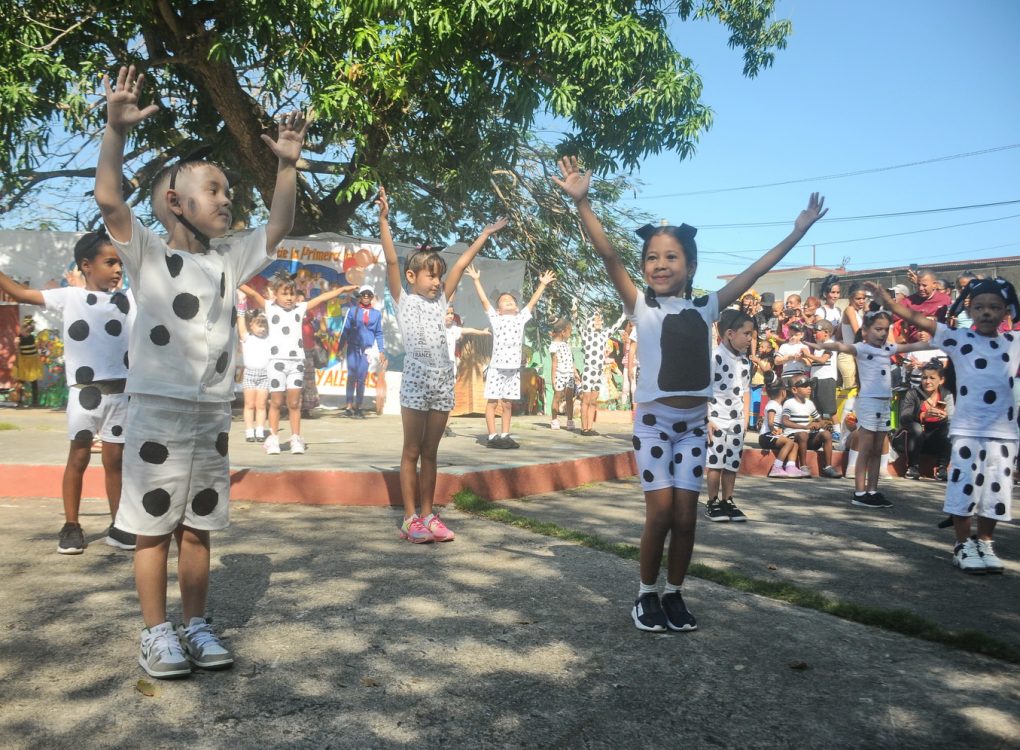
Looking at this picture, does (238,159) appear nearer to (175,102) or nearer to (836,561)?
(175,102)

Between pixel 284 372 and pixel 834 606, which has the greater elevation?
pixel 284 372

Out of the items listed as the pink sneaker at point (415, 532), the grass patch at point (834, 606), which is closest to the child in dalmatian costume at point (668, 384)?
the grass patch at point (834, 606)

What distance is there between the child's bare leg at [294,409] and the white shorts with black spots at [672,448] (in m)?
5.36

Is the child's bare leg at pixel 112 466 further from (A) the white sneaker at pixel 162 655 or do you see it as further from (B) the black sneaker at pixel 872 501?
(B) the black sneaker at pixel 872 501

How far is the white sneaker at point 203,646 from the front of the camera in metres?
3.07

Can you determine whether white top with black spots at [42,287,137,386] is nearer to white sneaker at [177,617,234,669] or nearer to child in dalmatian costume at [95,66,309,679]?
child in dalmatian costume at [95,66,309,679]

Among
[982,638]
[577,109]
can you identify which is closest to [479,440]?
[577,109]

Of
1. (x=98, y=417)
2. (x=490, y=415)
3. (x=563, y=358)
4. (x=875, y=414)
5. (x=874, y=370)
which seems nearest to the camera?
(x=98, y=417)

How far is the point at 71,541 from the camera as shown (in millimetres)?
4707

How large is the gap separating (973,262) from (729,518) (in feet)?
110

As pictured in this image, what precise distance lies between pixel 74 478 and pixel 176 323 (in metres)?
2.21

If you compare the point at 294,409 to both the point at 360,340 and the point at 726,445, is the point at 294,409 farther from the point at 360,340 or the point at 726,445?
the point at 360,340

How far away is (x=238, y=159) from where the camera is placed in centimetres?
1392

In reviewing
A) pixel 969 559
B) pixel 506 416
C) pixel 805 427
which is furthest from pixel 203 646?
pixel 805 427
